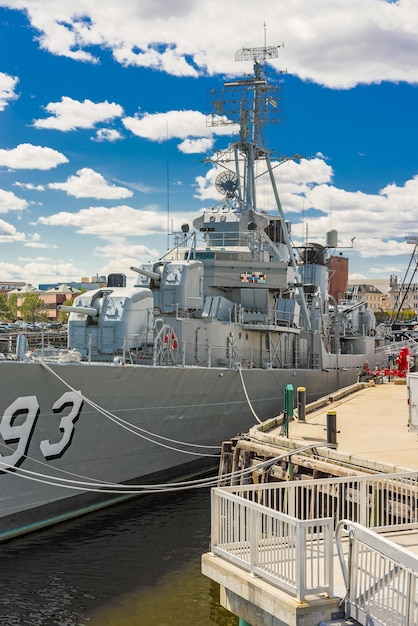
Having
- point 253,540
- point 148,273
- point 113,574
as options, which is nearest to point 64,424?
point 113,574

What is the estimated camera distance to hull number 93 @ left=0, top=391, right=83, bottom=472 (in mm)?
12992

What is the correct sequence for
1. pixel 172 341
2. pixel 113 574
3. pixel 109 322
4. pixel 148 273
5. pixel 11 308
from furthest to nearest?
pixel 11 308 → pixel 148 273 → pixel 172 341 → pixel 109 322 → pixel 113 574

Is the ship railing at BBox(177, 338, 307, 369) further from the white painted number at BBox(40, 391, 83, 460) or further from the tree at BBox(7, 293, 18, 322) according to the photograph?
the tree at BBox(7, 293, 18, 322)

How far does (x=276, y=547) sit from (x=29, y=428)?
800cm

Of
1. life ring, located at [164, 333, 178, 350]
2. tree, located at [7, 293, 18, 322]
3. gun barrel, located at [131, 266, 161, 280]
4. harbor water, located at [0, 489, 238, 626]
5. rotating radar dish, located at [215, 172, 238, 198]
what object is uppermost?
rotating radar dish, located at [215, 172, 238, 198]

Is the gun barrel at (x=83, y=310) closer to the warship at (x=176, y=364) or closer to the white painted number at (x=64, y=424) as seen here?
the warship at (x=176, y=364)

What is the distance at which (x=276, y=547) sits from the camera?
655 centimetres

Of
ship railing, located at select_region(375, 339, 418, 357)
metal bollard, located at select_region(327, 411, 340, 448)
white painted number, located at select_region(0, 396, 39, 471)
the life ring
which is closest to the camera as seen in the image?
metal bollard, located at select_region(327, 411, 340, 448)

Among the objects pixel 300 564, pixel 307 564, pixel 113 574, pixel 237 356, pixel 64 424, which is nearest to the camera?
pixel 300 564

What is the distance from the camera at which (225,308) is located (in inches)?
854

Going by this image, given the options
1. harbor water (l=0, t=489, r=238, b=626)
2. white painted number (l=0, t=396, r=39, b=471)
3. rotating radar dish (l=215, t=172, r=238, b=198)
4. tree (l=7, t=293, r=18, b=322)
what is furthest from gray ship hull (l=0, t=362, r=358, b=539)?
tree (l=7, t=293, r=18, b=322)

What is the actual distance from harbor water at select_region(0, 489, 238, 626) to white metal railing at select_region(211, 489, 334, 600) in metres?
4.08

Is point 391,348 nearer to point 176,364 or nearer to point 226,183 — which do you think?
point 226,183

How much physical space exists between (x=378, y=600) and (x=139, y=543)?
8.52 metres
